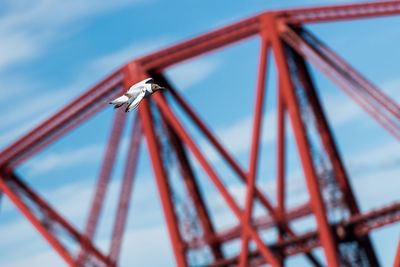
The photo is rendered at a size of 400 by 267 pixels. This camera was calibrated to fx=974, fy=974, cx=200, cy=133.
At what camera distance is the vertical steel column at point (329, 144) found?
64.6 metres

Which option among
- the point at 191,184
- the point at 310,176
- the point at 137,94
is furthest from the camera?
the point at 191,184

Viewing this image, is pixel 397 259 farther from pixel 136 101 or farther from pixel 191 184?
pixel 136 101

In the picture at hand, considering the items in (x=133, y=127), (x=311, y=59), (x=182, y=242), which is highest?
(x=133, y=127)

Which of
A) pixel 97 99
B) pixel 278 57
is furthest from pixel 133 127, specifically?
pixel 278 57

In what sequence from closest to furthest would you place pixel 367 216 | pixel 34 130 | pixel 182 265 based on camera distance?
pixel 367 216, pixel 182 265, pixel 34 130

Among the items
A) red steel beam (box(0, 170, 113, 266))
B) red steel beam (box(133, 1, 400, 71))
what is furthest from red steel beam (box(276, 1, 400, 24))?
red steel beam (box(0, 170, 113, 266))

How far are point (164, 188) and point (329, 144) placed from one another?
11619 millimetres

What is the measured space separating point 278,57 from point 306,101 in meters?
3.61

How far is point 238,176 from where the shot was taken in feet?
222

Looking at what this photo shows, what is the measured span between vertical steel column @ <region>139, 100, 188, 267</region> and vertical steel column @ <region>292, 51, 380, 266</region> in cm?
1107

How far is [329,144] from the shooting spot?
213 ft

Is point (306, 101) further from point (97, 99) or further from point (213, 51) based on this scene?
point (97, 99)

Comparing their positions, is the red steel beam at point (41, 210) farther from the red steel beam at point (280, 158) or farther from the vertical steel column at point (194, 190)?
the red steel beam at point (280, 158)

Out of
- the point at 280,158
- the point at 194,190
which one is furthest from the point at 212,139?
the point at 280,158
